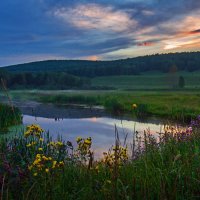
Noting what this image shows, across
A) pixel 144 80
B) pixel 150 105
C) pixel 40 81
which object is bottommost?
pixel 150 105

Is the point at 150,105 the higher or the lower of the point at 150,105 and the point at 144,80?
the lower

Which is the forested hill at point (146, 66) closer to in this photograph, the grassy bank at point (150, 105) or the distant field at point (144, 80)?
the distant field at point (144, 80)

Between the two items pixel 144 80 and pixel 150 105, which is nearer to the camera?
pixel 150 105

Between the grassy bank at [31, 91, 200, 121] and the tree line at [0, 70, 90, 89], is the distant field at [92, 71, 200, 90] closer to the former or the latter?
the tree line at [0, 70, 90, 89]

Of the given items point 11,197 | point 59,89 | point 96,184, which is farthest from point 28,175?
point 59,89

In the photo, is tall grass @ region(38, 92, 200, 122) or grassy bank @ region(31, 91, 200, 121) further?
grassy bank @ region(31, 91, 200, 121)

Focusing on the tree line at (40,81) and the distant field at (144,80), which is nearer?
the tree line at (40,81)

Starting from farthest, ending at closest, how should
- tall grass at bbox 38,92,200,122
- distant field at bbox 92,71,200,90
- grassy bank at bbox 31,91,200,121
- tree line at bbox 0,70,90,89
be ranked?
distant field at bbox 92,71,200,90 < tree line at bbox 0,70,90,89 < grassy bank at bbox 31,91,200,121 < tall grass at bbox 38,92,200,122

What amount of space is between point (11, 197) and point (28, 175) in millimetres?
459

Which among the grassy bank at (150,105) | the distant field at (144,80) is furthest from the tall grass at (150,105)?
the distant field at (144,80)

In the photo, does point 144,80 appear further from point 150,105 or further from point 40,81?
point 150,105

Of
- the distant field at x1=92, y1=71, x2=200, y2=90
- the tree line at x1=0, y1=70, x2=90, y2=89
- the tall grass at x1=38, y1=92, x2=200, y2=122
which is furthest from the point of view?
the distant field at x1=92, y1=71, x2=200, y2=90

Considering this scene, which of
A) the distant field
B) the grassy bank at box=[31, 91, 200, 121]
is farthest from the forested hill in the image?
the grassy bank at box=[31, 91, 200, 121]

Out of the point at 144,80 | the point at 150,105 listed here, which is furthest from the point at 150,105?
the point at 144,80
